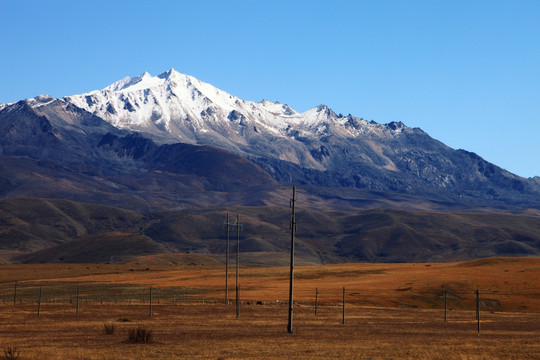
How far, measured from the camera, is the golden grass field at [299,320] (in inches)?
1631

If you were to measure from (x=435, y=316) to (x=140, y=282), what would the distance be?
71398 mm

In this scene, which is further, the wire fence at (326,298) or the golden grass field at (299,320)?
the wire fence at (326,298)

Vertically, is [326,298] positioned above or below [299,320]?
above

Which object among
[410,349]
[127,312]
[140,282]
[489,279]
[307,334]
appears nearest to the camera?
[410,349]

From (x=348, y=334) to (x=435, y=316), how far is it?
78.9ft

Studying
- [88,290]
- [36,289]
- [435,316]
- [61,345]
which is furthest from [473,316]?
[36,289]

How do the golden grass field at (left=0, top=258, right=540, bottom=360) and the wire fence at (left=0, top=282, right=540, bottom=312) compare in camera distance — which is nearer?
the golden grass field at (left=0, top=258, right=540, bottom=360)

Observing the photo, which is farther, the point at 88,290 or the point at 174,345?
the point at 88,290

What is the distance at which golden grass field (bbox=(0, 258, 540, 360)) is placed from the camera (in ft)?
136

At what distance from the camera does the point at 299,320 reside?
6469 centimetres

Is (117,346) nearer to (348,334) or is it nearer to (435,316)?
(348,334)

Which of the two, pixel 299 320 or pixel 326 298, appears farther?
pixel 326 298

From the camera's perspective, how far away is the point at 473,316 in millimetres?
74438

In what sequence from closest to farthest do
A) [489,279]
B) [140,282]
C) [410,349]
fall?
[410,349] → [489,279] → [140,282]
